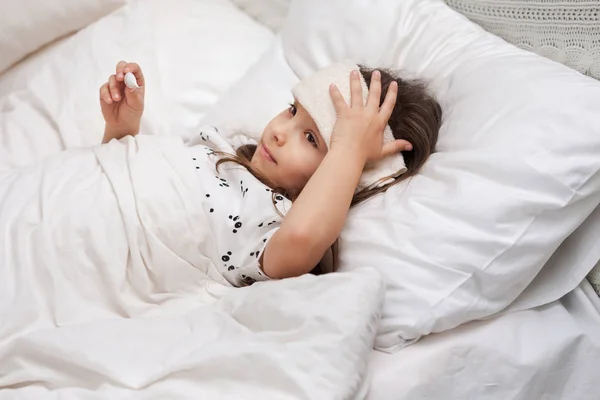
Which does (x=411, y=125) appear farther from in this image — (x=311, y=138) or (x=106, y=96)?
(x=106, y=96)

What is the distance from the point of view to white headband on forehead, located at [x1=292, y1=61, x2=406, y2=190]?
1003mm

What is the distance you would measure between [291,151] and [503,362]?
45 cm

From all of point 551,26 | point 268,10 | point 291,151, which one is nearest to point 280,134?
point 291,151

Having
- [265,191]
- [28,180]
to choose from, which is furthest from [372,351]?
[28,180]

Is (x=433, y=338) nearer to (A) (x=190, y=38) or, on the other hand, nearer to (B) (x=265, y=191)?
(B) (x=265, y=191)

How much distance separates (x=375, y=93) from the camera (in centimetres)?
100

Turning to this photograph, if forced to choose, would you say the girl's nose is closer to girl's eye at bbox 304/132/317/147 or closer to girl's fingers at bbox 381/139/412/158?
girl's eye at bbox 304/132/317/147

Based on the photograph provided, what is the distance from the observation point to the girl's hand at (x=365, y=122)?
3.16ft

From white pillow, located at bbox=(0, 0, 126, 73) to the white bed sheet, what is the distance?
1.04 meters

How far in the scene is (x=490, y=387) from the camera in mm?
886

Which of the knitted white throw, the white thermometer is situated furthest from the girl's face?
the knitted white throw

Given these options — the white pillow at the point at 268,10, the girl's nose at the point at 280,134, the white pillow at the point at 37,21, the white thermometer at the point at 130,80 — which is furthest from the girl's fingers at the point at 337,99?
the white pillow at the point at 37,21

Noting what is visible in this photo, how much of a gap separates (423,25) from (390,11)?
2.9 inches

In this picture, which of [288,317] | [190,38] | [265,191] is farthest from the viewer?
[190,38]
